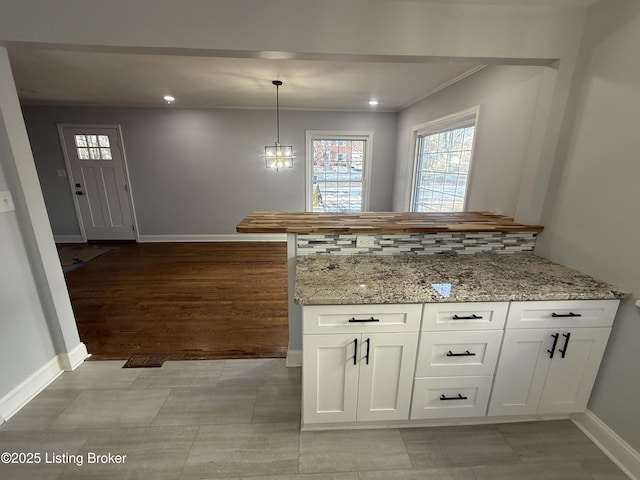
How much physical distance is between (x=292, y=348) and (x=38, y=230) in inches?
72.2

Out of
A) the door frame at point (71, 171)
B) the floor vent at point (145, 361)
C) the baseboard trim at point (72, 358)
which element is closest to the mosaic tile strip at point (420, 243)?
the floor vent at point (145, 361)

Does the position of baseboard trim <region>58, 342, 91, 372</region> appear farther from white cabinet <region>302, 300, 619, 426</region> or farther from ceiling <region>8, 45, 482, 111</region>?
ceiling <region>8, 45, 482, 111</region>

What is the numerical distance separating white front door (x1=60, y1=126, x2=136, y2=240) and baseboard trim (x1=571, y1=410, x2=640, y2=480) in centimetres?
622

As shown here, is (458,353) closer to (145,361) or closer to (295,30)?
(295,30)

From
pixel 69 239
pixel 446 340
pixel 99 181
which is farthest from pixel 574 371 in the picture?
pixel 69 239

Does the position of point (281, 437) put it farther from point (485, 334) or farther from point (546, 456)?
point (546, 456)

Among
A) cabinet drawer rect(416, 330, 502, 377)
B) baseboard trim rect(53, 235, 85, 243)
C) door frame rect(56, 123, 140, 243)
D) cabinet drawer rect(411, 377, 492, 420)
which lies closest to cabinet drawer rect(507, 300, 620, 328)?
cabinet drawer rect(416, 330, 502, 377)

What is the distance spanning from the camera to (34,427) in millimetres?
1532

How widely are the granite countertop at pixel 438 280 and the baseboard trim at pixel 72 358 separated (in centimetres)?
183

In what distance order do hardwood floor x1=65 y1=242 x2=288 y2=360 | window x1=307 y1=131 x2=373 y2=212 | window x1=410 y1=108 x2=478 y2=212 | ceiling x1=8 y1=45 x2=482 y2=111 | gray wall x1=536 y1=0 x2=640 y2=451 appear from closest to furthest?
gray wall x1=536 y1=0 x2=640 y2=451, hardwood floor x1=65 y1=242 x2=288 y2=360, ceiling x1=8 y1=45 x2=482 y2=111, window x1=410 y1=108 x2=478 y2=212, window x1=307 y1=131 x2=373 y2=212

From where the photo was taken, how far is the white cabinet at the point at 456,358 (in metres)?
1.35

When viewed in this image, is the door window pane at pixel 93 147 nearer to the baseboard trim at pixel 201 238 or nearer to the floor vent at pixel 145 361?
the baseboard trim at pixel 201 238

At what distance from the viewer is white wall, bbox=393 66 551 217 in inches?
74.7

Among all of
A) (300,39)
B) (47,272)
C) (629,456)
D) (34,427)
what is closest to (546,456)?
(629,456)
